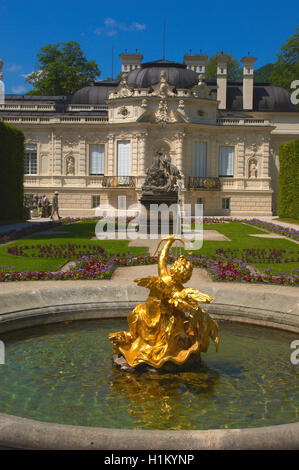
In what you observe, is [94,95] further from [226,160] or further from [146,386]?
[146,386]

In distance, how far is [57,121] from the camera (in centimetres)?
4338

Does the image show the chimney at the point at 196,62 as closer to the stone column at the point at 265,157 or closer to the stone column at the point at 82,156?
the stone column at the point at 265,157

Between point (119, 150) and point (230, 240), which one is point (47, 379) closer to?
Result: point (230, 240)

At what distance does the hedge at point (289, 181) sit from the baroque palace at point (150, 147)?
500cm

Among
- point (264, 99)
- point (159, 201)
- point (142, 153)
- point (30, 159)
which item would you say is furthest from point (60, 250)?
point (264, 99)

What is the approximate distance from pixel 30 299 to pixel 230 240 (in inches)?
555

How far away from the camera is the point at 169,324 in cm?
654

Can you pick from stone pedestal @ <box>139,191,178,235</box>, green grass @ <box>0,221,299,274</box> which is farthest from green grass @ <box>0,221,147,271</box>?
stone pedestal @ <box>139,191,178,235</box>

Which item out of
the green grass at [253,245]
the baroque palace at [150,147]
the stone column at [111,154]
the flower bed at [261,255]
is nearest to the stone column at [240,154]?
the baroque palace at [150,147]

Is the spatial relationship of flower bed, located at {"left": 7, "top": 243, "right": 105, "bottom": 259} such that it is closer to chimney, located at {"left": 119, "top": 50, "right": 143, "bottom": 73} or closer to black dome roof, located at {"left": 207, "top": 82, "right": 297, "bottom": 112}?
black dome roof, located at {"left": 207, "top": 82, "right": 297, "bottom": 112}

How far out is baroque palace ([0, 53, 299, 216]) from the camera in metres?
42.4

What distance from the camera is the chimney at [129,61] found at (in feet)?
168

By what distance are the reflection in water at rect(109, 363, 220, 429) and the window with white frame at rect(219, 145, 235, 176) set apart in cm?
A: 3860
